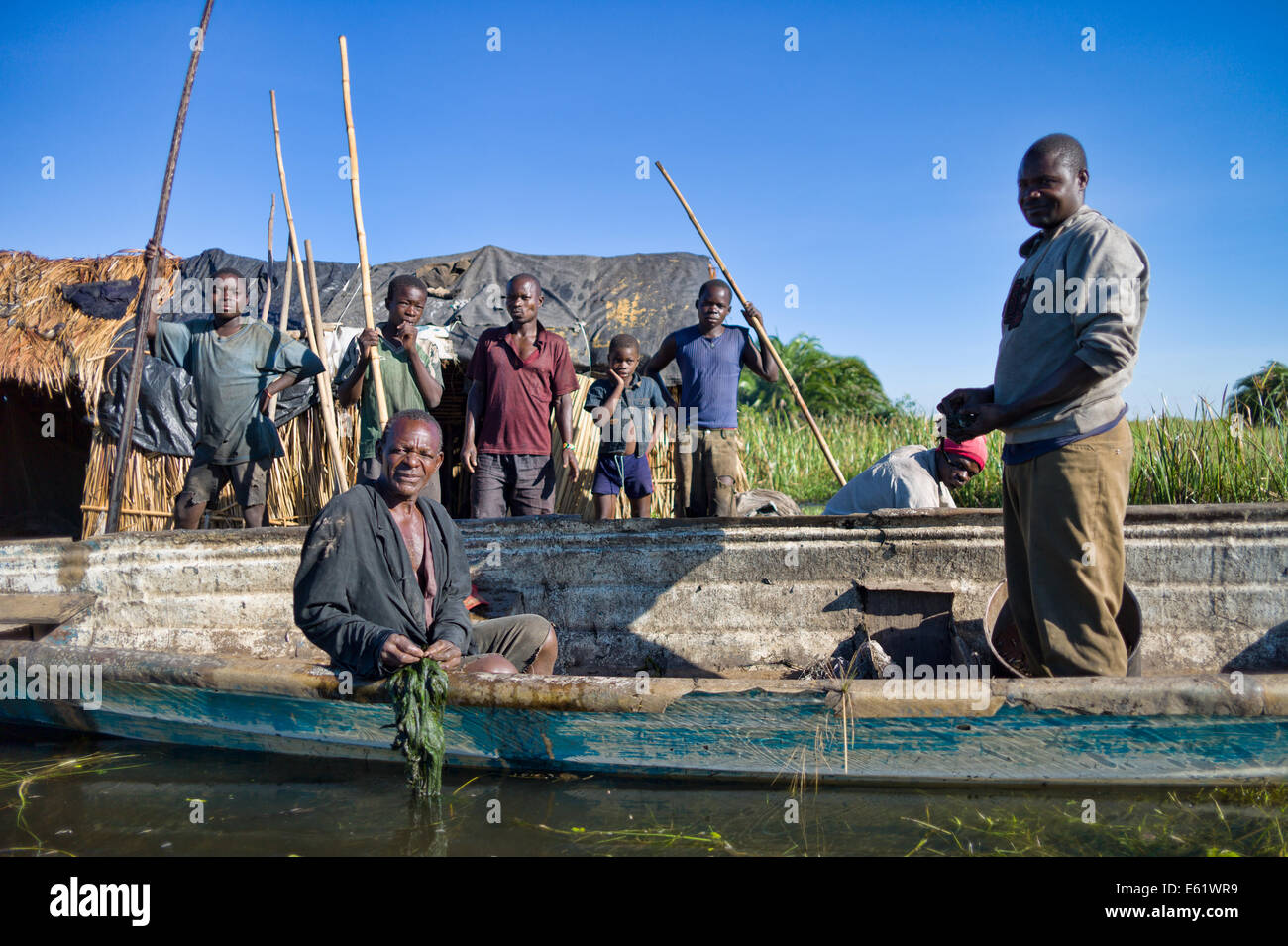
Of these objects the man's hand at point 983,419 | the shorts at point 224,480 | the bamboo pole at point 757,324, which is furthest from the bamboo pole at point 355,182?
the man's hand at point 983,419

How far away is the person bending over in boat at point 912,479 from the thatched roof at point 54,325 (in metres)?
6.02

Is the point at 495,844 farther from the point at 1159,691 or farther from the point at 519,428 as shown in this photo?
the point at 519,428

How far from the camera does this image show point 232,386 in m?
4.85

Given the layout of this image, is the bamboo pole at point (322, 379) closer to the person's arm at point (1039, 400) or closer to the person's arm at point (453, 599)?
the person's arm at point (453, 599)

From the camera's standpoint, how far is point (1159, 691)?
2377mm

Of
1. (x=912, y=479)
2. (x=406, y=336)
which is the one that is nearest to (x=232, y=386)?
(x=406, y=336)

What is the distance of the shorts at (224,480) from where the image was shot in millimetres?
4855

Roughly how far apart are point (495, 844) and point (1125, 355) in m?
2.45

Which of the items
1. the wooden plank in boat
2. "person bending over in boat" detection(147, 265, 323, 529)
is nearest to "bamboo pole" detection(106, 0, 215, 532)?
"person bending over in boat" detection(147, 265, 323, 529)

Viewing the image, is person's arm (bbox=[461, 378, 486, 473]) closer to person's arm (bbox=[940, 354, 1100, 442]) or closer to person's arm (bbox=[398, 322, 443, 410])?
person's arm (bbox=[398, 322, 443, 410])

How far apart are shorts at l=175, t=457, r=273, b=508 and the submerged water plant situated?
273 centimetres

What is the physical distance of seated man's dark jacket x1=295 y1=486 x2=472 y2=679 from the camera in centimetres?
277
